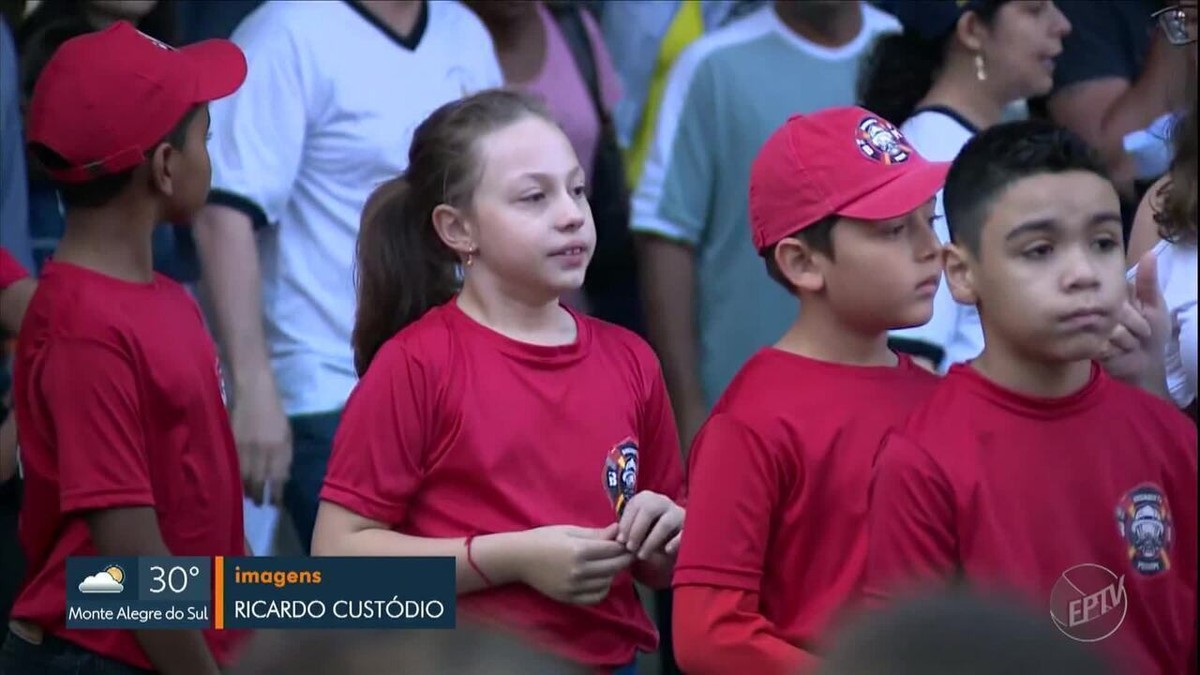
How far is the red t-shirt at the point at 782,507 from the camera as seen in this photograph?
277 centimetres

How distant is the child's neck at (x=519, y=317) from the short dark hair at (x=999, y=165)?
23.0 inches

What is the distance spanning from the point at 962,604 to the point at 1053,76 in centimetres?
330

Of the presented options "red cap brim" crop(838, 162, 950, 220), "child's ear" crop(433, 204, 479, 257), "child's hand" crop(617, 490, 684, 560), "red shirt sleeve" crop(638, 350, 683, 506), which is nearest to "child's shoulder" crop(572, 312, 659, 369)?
"red shirt sleeve" crop(638, 350, 683, 506)

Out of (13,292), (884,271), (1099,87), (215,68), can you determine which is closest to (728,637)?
(884,271)

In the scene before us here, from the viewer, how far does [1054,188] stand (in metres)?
2.78

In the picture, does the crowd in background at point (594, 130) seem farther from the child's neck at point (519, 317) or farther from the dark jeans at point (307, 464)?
the child's neck at point (519, 317)

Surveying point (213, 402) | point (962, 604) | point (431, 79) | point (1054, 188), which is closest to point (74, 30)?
point (431, 79)

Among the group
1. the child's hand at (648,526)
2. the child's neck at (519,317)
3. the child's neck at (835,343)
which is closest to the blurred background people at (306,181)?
the child's neck at (519,317)

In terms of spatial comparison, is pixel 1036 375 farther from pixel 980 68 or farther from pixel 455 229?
pixel 980 68

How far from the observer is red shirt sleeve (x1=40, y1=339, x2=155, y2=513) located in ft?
10.1

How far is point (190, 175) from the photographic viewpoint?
3.32 m

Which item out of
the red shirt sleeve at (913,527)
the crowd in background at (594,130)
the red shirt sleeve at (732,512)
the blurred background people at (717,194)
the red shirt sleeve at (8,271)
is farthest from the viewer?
A: the blurred background people at (717,194)
